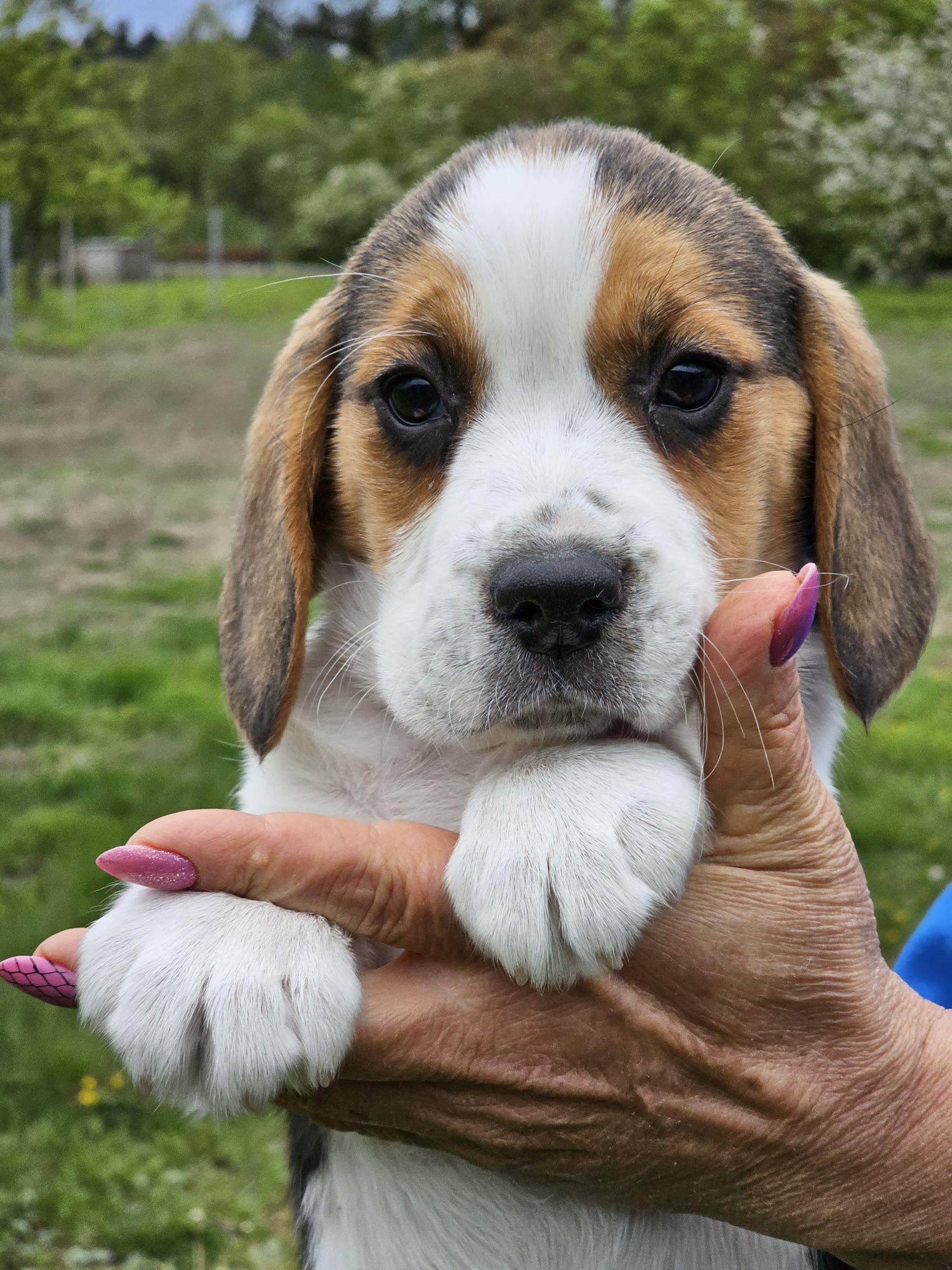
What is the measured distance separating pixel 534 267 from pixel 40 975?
186 centimetres

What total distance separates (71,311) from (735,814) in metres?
16.7

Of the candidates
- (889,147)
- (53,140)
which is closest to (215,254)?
(53,140)

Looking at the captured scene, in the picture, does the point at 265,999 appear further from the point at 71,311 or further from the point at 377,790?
the point at 71,311

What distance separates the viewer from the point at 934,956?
3504 millimetres

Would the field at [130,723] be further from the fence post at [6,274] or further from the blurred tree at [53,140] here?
the blurred tree at [53,140]

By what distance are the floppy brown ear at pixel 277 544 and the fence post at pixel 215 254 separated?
18.8 m

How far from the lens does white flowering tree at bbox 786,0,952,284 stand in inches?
261

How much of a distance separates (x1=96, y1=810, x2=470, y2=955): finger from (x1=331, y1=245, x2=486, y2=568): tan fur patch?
3.03 feet

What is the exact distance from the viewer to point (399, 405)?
10.5ft

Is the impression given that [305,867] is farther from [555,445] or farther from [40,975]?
[555,445]

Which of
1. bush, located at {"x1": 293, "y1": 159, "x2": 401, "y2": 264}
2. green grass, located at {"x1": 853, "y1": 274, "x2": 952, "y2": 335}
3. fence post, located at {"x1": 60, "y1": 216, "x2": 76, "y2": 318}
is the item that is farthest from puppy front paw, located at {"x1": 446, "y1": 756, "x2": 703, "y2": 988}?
bush, located at {"x1": 293, "y1": 159, "x2": 401, "y2": 264}

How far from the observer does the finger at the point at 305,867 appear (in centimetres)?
247

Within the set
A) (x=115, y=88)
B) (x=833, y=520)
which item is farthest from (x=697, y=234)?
(x=115, y=88)

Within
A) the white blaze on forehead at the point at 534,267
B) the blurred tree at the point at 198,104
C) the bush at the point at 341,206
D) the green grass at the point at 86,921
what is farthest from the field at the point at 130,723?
the blurred tree at the point at 198,104
